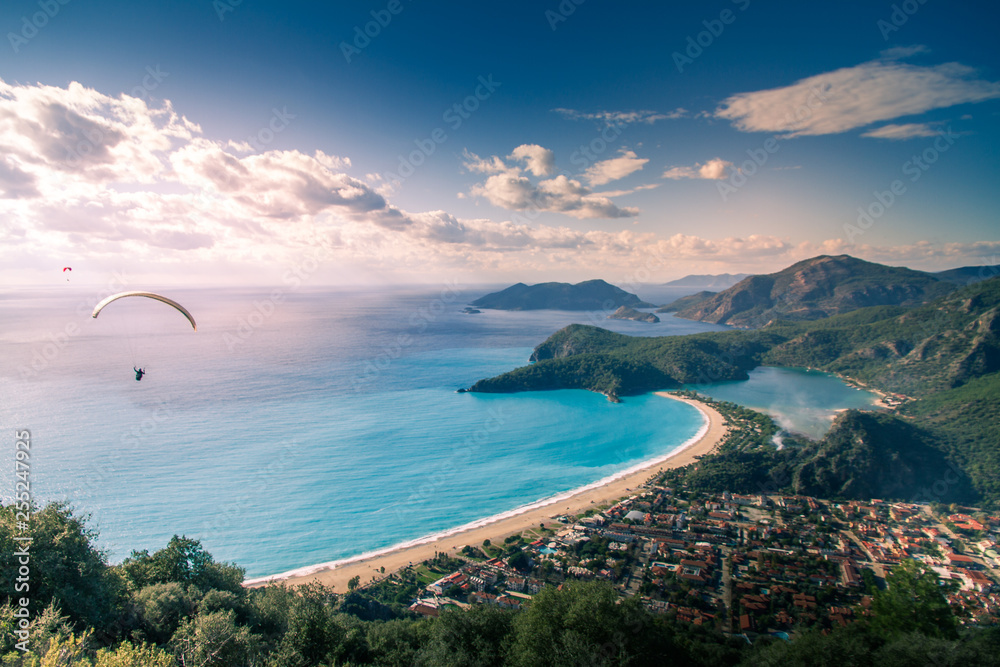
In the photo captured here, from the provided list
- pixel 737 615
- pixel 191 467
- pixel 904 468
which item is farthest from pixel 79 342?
pixel 904 468

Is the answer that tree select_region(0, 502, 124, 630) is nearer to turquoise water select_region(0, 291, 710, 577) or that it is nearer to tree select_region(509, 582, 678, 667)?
tree select_region(509, 582, 678, 667)

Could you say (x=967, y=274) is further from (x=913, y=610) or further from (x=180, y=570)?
(x=180, y=570)

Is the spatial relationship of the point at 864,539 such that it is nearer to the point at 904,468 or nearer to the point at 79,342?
the point at 904,468

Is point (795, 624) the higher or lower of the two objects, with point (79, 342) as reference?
lower

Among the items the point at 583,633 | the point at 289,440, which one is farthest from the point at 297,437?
the point at 583,633

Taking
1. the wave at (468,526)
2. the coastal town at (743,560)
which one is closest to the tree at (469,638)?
the coastal town at (743,560)

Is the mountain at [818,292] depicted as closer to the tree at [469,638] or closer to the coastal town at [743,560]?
the coastal town at [743,560]

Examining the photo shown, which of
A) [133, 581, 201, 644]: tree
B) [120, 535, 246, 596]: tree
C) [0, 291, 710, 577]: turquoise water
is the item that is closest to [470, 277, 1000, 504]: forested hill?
[0, 291, 710, 577]: turquoise water
